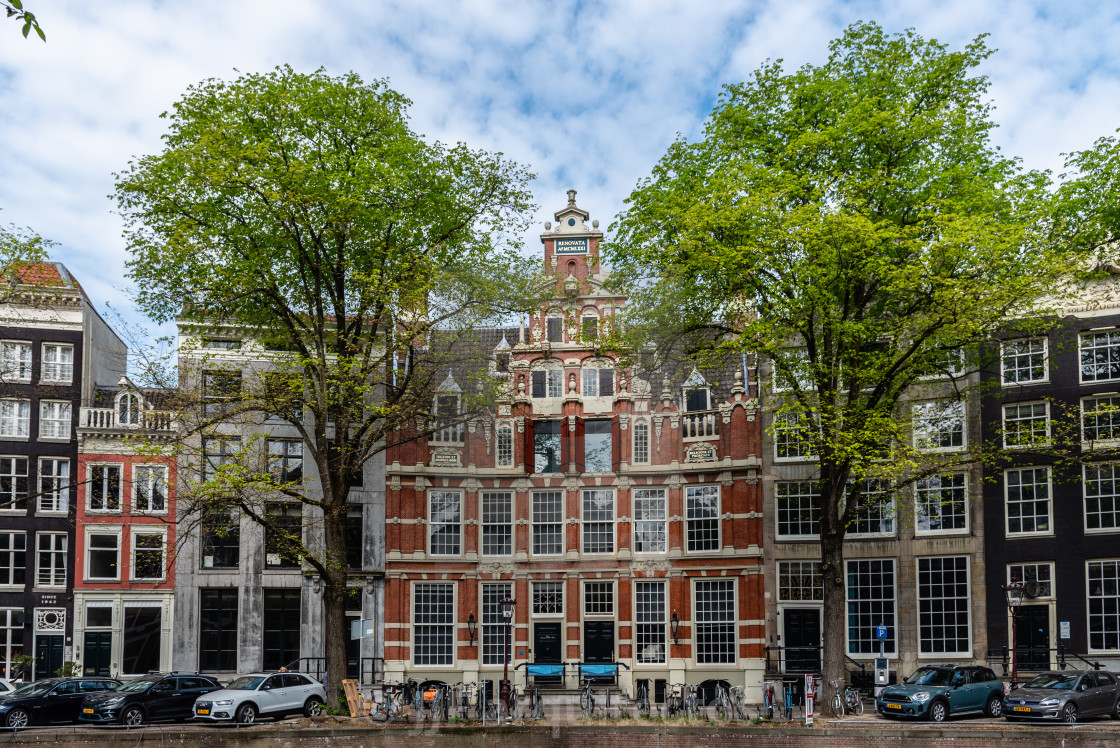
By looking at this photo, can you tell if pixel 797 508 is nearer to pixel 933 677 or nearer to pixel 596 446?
pixel 596 446

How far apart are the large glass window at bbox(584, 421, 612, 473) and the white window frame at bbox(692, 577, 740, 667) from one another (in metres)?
5.68

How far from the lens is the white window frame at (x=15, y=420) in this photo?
139 feet

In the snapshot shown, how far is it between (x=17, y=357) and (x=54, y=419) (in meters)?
2.69

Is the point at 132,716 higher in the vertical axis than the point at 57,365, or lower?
lower

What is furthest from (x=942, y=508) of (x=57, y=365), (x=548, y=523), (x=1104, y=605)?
(x=57, y=365)

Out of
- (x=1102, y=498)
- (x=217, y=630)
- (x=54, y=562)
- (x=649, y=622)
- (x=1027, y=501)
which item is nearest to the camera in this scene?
(x=1102, y=498)

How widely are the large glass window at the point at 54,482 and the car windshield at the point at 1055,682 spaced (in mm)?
33220

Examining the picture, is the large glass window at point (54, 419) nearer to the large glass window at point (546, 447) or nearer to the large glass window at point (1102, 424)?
the large glass window at point (546, 447)

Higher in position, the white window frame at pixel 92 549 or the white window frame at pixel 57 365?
the white window frame at pixel 57 365

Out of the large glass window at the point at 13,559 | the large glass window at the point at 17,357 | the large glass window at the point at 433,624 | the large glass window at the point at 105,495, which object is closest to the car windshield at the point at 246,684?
the large glass window at the point at 433,624

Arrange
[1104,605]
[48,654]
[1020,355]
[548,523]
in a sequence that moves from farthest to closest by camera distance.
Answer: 1. [548,523]
2. [48,654]
3. [1020,355]
4. [1104,605]

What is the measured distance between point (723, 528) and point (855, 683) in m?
7.17

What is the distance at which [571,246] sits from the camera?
43969 mm

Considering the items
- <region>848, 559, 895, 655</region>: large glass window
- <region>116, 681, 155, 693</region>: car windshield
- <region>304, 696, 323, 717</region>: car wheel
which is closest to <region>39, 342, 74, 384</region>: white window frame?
<region>116, 681, 155, 693</region>: car windshield
